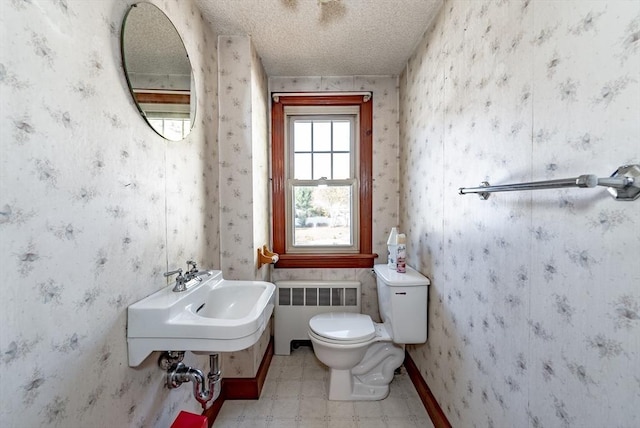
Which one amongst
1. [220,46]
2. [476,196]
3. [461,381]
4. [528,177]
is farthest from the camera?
[220,46]

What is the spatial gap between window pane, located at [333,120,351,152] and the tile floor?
1774mm

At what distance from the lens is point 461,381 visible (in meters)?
1.20

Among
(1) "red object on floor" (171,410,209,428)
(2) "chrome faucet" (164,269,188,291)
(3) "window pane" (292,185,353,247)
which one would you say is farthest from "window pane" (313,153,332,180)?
(1) "red object on floor" (171,410,209,428)

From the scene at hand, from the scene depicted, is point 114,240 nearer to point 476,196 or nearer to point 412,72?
point 476,196

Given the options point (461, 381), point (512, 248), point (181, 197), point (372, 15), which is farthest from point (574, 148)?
point (181, 197)

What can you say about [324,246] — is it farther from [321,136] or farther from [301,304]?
[321,136]

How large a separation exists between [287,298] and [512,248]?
1617 mm

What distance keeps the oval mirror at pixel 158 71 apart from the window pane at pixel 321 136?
1.15 meters

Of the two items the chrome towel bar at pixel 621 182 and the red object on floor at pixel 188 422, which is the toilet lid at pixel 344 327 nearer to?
the red object on floor at pixel 188 422

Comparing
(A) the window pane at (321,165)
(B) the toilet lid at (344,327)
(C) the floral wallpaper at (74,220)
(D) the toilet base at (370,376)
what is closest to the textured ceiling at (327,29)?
(C) the floral wallpaper at (74,220)

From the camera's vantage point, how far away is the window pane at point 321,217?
2297mm

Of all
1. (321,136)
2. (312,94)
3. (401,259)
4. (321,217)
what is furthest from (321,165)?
(401,259)

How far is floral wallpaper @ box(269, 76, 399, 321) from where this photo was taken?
7.19 feet

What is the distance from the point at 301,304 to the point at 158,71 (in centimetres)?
172
